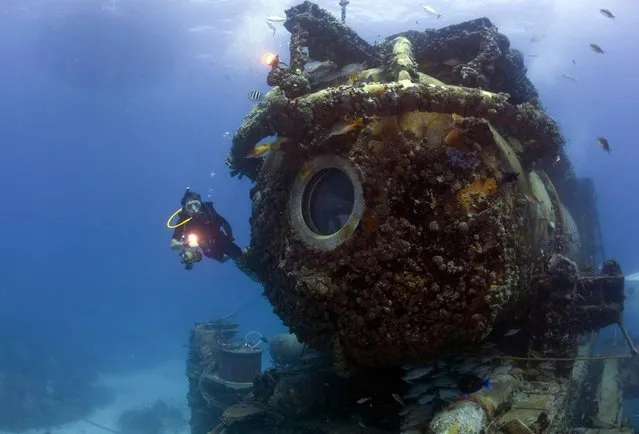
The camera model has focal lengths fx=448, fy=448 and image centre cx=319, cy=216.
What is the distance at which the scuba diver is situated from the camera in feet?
27.0

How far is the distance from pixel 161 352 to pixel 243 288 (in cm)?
4970

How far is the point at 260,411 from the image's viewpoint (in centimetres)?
704

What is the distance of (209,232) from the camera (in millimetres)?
8438

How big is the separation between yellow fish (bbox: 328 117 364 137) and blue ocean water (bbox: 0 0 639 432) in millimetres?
14478

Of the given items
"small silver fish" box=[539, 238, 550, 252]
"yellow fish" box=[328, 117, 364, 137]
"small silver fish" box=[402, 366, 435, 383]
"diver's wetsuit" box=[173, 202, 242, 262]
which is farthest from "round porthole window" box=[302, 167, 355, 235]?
"diver's wetsuit" box=[173, 202, 242, 262]

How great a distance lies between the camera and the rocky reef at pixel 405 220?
5.05 metres

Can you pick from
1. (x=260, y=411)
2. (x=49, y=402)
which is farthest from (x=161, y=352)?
(x=260, y=411)

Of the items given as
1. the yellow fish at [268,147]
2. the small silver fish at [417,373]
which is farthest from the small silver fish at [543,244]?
the yellow fish at [268,147]

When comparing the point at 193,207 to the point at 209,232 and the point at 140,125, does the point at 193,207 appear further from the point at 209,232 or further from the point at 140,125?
the point at 140,125

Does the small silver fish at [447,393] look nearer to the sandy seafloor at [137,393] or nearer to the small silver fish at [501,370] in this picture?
the small silver fish at [501,370]

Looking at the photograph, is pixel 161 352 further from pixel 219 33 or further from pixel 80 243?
pixel 80 243

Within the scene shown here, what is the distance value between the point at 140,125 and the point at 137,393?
65142 millimetres

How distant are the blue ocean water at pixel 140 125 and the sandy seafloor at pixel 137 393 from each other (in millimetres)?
3561

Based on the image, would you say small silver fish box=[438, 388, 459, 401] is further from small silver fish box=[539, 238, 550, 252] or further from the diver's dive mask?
the diver's dive mask
